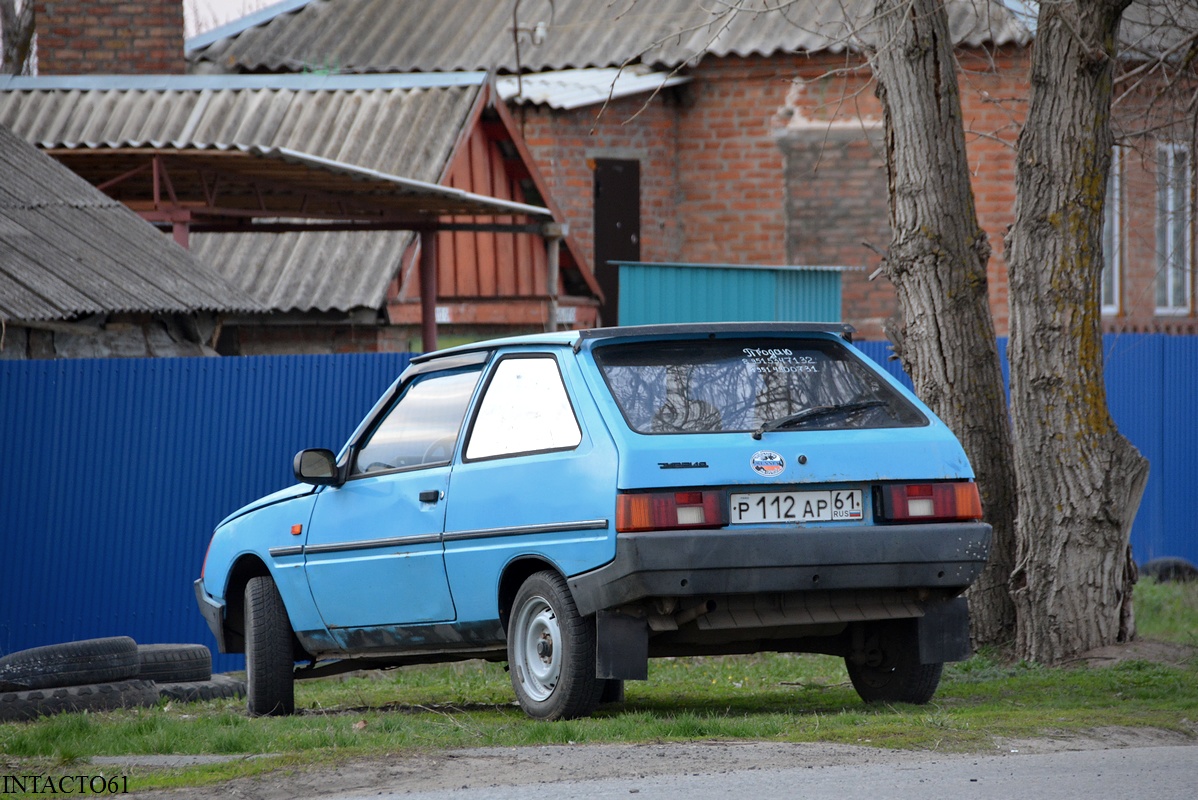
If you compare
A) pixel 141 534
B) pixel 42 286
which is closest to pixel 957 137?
pixel 141 534

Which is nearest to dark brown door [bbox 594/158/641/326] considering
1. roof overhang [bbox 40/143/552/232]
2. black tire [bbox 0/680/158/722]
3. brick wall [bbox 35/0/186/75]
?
roof overhang [bbox 40/143/552/232]

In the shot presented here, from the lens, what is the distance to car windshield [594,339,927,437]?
247 inches

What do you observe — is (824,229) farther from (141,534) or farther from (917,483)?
(917,483)

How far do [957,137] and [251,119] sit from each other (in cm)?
1407

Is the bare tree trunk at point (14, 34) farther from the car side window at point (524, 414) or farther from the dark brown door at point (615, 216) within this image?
the car side window at point (524, 414)

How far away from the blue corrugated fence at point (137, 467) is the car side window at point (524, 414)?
4.81m

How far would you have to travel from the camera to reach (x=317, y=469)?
7.46 m

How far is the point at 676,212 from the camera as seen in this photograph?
24.5m

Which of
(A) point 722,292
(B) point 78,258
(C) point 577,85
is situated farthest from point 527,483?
(C) point 577,85

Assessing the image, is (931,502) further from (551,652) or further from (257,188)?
(257,188)

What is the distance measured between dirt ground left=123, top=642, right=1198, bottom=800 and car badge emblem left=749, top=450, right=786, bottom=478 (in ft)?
3.20

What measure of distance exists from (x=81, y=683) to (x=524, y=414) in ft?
10.8

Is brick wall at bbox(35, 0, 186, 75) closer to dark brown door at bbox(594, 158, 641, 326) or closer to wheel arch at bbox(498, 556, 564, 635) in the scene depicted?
dark brown door at bbox(594, 158, 641, 326)

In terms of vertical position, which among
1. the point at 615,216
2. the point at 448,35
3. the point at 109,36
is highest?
the point at 448,35
